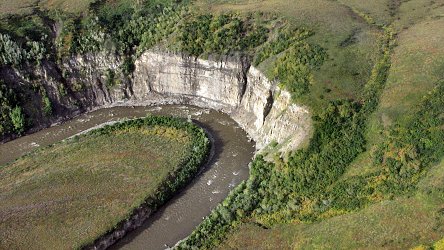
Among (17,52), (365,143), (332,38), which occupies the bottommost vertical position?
(365,143)

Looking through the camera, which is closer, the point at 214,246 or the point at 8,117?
the point at 214,246

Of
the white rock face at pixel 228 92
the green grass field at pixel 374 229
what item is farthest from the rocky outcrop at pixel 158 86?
the green grass field at pixel 374 229

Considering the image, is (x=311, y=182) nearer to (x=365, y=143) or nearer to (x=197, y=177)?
(x=365, y=143)

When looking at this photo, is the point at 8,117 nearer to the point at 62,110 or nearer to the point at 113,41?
the point at 62,110

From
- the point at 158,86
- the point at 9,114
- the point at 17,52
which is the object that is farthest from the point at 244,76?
the point at 9,114

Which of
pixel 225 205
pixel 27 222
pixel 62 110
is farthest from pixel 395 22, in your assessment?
pixel 27 222

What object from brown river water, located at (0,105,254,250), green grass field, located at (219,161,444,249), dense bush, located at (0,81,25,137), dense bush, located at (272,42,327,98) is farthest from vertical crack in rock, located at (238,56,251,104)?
dense bush, located at (0,81,25,137)
